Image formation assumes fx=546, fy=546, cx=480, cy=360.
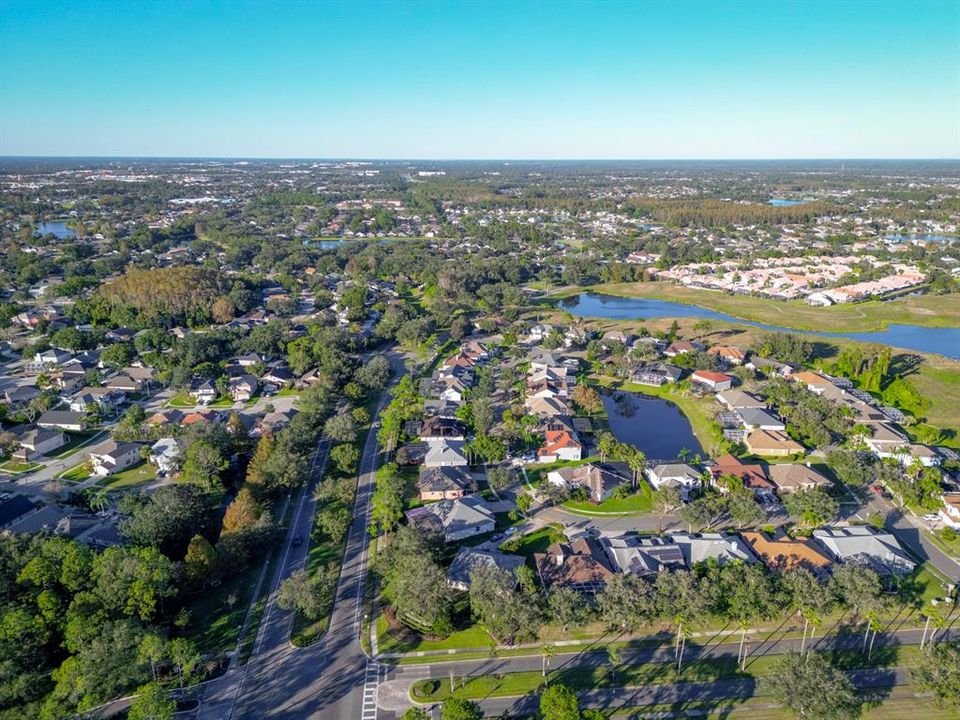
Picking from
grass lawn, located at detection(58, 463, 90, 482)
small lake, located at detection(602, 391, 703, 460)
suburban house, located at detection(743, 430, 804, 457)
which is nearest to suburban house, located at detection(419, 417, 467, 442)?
small lake, located at detection(602, 391, 703, 460)

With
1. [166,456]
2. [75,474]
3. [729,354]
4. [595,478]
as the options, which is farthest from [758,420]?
[75,474]

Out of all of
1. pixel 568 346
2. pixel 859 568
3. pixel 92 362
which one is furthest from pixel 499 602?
pixel 92 362

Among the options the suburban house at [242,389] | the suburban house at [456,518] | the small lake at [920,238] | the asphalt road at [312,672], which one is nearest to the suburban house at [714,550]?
the suburban house at [456,518]

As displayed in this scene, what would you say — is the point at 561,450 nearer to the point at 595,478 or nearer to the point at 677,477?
the point at 595,478

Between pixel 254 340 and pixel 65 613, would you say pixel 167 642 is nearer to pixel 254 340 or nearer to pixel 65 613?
pixel 65 613

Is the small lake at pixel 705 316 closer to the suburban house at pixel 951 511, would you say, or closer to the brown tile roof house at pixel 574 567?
the suburban house at pixel 951 511
